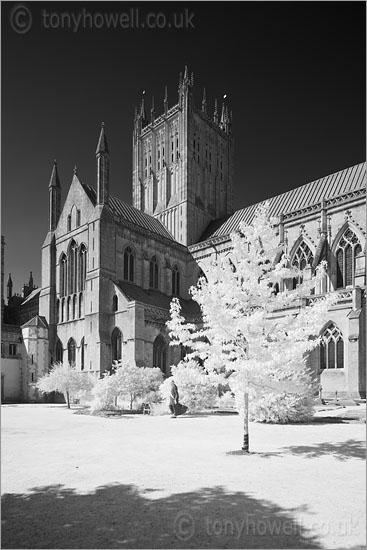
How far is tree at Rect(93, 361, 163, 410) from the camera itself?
87.5 ft

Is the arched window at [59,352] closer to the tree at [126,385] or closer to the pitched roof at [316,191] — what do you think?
the tree at [126,385]

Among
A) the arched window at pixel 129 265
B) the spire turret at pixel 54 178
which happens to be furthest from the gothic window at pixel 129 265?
the spire turret at pixel 54 178

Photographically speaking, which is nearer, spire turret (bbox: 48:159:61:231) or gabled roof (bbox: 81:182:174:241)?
gabled roof (bbox: 81:182:174:241)

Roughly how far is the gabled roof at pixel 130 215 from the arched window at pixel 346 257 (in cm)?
1808

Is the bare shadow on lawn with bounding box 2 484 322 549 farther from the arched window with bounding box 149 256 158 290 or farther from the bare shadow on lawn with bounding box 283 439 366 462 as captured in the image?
the arched window with bounding box 149 256 158 290

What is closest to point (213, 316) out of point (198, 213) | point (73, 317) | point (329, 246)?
point (329, 246)

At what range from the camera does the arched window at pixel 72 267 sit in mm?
44200

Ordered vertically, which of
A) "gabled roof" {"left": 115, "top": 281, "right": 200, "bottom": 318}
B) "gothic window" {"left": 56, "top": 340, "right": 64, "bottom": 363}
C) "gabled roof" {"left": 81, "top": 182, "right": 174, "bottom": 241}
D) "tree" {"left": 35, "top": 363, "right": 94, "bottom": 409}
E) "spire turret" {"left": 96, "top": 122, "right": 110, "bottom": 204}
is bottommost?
"tree" {"left": 35, "top": 363, "right": 94, "bottom": 409}

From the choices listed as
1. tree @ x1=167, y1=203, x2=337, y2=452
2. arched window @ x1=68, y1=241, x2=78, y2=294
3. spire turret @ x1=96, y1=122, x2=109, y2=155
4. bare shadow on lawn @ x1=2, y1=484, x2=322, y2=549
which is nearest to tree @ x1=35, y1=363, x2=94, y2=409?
arched window @ x1=68, y1=241, x2=78, y2=294

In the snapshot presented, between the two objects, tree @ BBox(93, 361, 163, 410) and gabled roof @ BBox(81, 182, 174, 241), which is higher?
gabled roof @ BBox(81, 182, 174, 241)

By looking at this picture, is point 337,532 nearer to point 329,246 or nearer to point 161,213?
point 329,246

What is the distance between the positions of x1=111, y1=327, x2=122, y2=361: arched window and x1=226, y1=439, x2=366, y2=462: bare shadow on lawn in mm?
27554

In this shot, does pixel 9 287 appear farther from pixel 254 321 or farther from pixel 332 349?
pixel 254 321

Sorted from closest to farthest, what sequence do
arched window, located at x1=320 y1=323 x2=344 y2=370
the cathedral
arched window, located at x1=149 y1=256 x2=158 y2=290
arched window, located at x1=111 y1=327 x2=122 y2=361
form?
arched window, located at x1=320 y1=323 x2=344 y2=370 < the cathedral < arched window, located at x1=111 y1=327 x2=122 y2=361 < arched window, located at x1=149 y1=256 x2=158 y2=290
